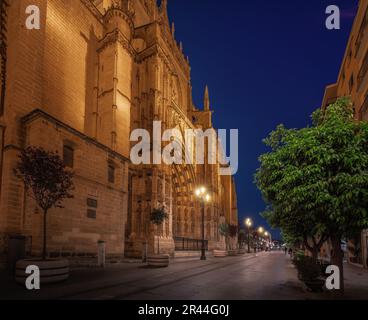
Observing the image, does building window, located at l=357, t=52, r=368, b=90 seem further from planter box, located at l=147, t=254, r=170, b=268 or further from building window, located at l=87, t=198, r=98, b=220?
building window, located at l=87, t=198, r=98, b=220

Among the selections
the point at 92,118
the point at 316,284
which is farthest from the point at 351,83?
the point at 316,284

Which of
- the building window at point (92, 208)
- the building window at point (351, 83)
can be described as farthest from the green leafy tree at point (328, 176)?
Result: the building window at point (351, 83)

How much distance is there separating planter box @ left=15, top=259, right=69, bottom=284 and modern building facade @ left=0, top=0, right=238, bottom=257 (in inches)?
259

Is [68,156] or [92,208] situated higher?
[68,156]

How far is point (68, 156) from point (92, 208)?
12.4 feet

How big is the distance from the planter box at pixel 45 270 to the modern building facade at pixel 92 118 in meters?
6.58

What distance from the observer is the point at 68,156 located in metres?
22.5

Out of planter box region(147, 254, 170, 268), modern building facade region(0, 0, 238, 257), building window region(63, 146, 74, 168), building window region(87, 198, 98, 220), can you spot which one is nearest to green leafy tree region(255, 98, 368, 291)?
planter box region(147, 254, 170, 268)

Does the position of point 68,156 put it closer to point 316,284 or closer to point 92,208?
point 92,208

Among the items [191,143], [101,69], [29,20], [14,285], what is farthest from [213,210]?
[14,285]

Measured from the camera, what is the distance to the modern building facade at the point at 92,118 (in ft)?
67.1

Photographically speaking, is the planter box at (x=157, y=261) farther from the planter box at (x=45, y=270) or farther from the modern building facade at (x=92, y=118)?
the planter box at (x=45, y=270)

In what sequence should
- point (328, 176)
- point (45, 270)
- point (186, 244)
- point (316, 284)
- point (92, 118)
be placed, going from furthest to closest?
1. point (186, 244)
2. point (92, 118)
3. point (45, 270)
4. point (316, 284)
5. point (328, 176)
